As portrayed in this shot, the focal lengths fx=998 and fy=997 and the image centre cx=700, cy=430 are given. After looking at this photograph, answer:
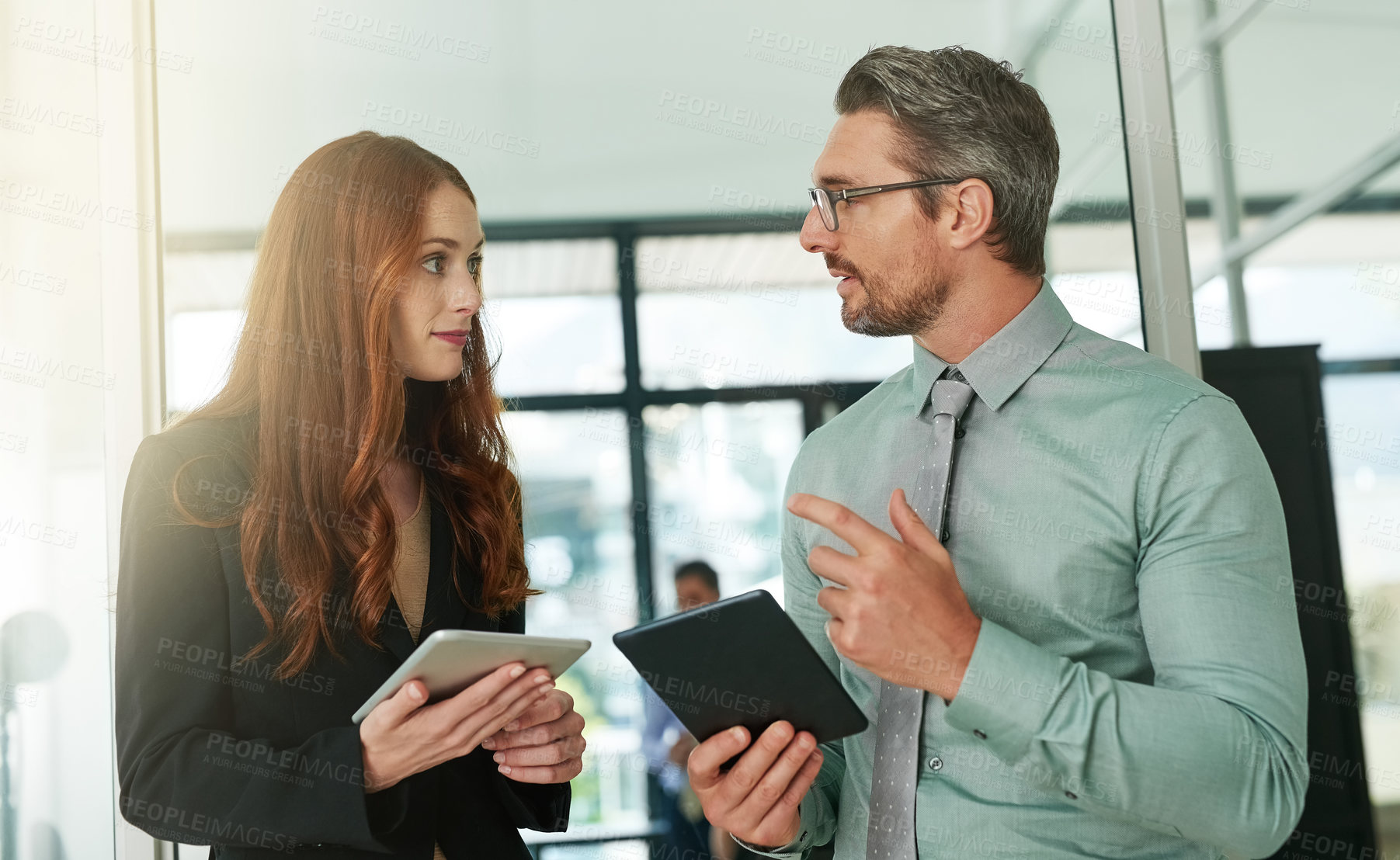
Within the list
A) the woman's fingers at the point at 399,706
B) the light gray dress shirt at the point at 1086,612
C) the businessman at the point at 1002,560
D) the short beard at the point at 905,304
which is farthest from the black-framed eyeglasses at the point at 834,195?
the woman's fingers at the point at 399,706

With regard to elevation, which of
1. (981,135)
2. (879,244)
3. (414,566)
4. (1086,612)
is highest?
(981,135)

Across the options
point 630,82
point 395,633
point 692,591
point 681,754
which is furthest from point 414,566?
point 681,754

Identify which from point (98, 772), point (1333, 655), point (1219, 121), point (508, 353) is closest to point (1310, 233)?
point (1219, 121)

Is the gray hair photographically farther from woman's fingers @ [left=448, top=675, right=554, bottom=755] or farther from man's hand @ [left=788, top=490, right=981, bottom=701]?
woman's fingers @ [left=448, top=675, right=554, bottom=755]

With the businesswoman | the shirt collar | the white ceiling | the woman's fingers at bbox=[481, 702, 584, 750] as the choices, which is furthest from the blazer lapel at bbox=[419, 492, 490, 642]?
the white ceiling

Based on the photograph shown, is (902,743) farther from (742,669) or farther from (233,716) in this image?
(233,716)

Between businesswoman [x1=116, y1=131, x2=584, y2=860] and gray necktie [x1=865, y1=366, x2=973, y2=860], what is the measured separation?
0.50 meters

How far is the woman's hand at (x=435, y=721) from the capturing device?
1312 millimetres

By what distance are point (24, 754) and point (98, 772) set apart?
16cm

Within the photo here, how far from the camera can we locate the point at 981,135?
1696mm

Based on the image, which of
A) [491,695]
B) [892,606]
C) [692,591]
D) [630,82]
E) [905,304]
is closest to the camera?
[892,606]

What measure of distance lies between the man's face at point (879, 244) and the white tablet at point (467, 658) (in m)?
0.75

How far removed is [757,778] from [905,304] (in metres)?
0.80

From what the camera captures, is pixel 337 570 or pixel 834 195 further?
pixel 834 195
